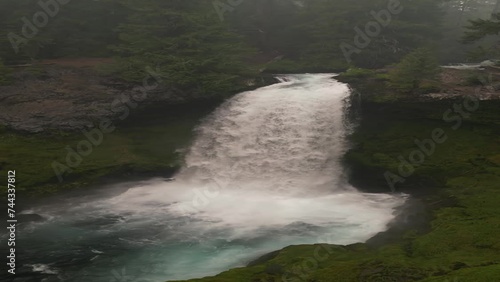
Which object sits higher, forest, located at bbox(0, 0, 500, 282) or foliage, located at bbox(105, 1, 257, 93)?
foliage, located at bbox(105, 1, 257, 93)

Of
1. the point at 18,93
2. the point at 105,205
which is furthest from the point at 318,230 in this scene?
the point at 18,93

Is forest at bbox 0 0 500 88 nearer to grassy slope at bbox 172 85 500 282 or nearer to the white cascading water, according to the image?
the white cascading water

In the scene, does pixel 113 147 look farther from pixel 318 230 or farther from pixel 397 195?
pixel 397 195

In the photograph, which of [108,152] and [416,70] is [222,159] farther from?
[416,70]

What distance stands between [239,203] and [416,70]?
12.9 meters

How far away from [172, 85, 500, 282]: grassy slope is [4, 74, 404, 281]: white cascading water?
184 centimetres

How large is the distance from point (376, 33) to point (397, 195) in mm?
24460

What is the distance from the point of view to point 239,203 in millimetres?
20891

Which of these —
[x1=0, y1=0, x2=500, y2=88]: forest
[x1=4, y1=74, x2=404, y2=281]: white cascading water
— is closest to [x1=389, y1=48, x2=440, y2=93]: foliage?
[x1=0, y1=0, x2=500, y2=88]: forest

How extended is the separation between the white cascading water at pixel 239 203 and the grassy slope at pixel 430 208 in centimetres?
184

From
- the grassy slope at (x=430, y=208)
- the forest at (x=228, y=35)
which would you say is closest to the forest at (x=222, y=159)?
the grassy slope at (x=430, y=208)

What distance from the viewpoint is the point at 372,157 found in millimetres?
23656

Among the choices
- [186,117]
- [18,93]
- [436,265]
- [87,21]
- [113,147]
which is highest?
[87,21]

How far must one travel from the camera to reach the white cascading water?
15555mm
